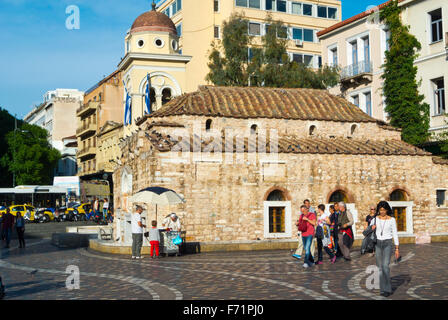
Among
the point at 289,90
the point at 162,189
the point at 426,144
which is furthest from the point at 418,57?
the point at 162,189

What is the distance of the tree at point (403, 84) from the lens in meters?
31.3

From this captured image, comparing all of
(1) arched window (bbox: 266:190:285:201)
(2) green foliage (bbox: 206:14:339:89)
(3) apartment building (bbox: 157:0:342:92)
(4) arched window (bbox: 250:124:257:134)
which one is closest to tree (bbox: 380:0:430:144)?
(2) green foliage (bbox: 206:14:339:89)

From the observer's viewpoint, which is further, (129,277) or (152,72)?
(152,72)

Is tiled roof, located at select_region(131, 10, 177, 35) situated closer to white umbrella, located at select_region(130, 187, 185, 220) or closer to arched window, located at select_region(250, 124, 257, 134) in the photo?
arched window, located at select_region(250, 124, 257, 134)

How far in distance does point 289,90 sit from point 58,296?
21078 mm

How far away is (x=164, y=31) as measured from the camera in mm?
43938

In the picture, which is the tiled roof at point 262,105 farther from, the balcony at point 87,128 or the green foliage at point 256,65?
the balcony at point 87,128

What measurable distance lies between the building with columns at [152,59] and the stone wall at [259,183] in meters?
18.2

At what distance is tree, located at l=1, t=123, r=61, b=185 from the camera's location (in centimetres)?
6481

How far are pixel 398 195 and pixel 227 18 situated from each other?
29975 millimetres

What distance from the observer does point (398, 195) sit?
2578 cm

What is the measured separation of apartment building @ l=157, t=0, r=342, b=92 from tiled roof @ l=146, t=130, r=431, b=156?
25.7 metres

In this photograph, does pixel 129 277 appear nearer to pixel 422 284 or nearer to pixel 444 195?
pixel 422 284

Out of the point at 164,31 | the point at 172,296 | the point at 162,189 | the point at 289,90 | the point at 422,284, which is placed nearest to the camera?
the point at 172,296
